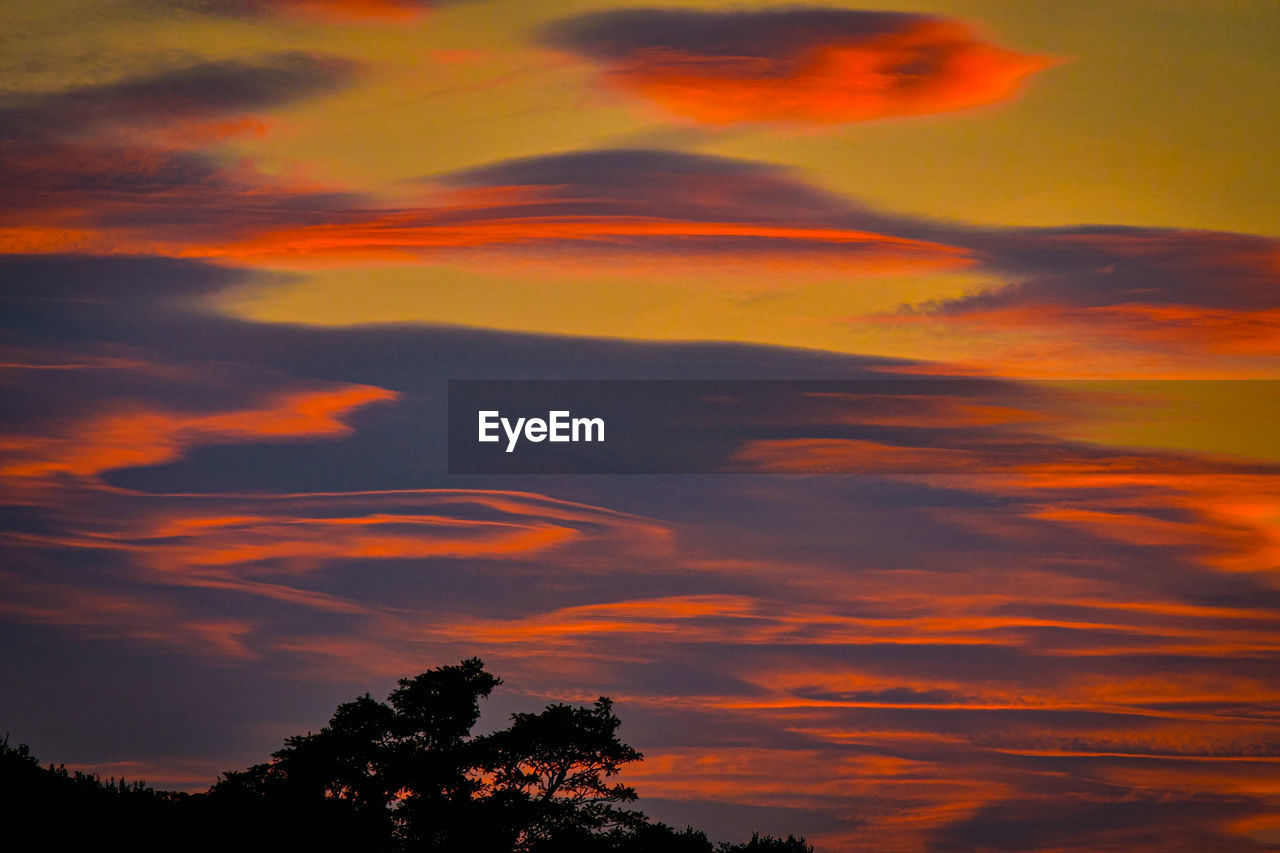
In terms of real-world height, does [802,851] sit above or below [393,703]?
below

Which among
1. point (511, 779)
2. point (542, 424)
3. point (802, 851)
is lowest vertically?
point (802, 851)

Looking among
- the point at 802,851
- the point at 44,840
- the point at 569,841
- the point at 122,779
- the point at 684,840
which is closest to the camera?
→ the point at 44,840

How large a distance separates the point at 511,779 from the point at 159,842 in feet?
46.0

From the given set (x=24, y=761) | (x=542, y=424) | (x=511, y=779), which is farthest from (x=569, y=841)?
(x=24, y=761)

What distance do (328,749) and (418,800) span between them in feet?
11.1

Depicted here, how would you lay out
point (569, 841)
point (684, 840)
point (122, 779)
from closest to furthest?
point (122, 779), point (569, 841), point (684, 840)

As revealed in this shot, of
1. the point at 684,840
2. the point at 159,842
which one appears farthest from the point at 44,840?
the point at 684,840

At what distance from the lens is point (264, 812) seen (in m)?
39.5

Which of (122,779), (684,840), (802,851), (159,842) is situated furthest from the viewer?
(802,851)

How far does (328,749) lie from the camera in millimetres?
46656

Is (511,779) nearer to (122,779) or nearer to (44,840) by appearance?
(122,779)

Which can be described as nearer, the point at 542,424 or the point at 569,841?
the point at 542,424

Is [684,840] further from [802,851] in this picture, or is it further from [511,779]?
[802,851]

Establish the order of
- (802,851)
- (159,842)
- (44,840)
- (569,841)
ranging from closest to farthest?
1. (44,840)
2. (159,842)
3. (569,841)
4. (802,851)
